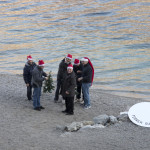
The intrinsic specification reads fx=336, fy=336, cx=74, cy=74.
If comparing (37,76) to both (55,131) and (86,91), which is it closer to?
(86,91)

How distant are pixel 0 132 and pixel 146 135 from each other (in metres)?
4.12

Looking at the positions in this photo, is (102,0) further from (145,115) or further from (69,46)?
(145,115)

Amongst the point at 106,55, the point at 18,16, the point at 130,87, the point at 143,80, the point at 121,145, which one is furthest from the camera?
the point at 18,16

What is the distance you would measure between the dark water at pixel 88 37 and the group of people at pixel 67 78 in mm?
5584

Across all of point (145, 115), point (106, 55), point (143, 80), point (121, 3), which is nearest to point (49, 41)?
point (106, 55)

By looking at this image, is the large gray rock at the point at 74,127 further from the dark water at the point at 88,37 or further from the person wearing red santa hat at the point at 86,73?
the dark water at the point at 88,37

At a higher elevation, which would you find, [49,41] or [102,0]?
[102,0]

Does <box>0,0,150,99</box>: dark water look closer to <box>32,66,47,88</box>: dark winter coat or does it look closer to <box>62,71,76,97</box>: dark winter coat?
<box>62,71,76,97</box>: dark winter coat

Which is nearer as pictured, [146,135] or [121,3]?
[146,135]

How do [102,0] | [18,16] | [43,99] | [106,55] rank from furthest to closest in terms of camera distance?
[102,0], [18,16], [106,55], [43,99]

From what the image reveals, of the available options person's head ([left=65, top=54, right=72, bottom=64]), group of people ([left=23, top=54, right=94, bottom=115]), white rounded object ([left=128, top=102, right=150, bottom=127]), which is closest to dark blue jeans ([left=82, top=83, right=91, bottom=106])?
group of people ([left=23, top=54, right=94, bottom=115])

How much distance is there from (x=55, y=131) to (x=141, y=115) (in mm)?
2636

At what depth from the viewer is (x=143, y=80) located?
1962 centimetres

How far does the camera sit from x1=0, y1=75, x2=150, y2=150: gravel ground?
347 inches
